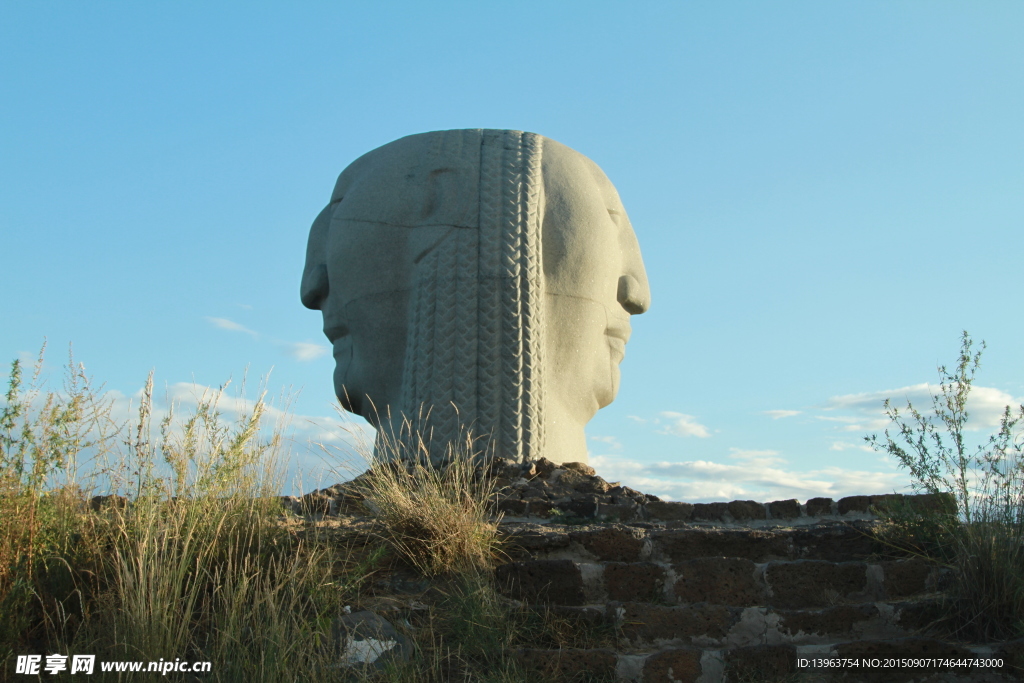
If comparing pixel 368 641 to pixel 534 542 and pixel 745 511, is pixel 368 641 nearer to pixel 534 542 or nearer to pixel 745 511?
pixel 534 542

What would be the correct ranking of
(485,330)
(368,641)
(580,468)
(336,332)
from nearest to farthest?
(368,641)
(580,468)
(485,330)
(336,332)

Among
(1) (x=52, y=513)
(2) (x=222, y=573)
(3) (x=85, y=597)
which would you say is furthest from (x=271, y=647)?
(1) (x=52, y=513)

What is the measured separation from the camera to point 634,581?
152 inches

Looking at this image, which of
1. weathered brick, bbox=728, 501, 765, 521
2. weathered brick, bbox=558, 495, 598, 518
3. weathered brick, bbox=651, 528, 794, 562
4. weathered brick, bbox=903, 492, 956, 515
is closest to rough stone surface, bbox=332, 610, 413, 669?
weathered brick, bbox=651, 528, 794, 562

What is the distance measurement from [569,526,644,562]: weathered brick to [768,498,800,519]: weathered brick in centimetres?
125

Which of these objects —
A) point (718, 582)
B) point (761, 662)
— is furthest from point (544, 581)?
point (761, 662)

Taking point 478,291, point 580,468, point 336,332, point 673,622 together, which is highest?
point 478,291

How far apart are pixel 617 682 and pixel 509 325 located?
3.54m

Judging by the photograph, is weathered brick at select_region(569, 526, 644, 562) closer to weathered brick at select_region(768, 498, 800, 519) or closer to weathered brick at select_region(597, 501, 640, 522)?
weathered brick at select_region(597, 501, 640, 522)

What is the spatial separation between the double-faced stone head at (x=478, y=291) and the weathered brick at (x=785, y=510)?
5.63ft

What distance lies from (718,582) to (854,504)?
1.52 meters

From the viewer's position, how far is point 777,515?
5094mm

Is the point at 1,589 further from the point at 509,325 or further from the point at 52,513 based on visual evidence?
the point at 509,325

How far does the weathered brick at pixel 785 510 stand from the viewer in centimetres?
509
